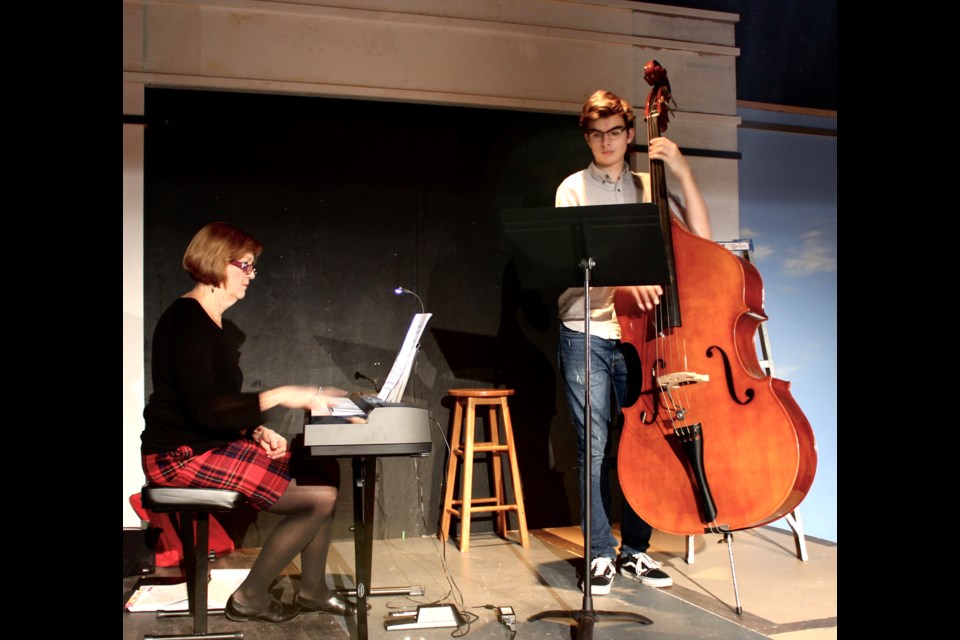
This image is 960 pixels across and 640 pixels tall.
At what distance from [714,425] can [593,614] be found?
2.40 ft

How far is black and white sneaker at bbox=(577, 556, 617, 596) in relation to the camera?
3.05 metres

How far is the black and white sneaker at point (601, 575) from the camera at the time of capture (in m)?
3.05

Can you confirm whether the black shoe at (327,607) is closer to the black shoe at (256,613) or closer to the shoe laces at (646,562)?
the black shoe at (256,613)

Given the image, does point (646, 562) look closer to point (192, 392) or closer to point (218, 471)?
point (218, 471)

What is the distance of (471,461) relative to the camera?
12.9 ft

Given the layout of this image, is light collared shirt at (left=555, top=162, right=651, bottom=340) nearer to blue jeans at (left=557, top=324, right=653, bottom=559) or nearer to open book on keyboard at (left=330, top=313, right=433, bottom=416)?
blue jeans at (left=557, top=324, right=653, bottom=559)

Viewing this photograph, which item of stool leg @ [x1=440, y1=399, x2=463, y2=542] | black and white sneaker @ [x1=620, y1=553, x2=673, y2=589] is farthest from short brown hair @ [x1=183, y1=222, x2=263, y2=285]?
black and white sneaker @ [x1=620, y1=553, x2=673, y2=589]

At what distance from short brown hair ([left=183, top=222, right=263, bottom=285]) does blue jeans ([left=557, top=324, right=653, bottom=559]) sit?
1323 millimetres

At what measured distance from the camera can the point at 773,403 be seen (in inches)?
104

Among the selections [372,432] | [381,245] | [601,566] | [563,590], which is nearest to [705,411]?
[601,566]

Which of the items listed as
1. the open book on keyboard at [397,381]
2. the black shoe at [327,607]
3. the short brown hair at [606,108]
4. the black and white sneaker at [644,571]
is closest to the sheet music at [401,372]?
the open book on keyboard at [397,381]

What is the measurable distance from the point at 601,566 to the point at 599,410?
60 cm
